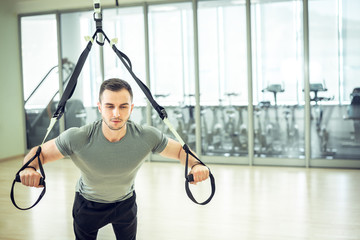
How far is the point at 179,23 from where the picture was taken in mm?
7094

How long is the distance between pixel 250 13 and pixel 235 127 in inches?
72.0

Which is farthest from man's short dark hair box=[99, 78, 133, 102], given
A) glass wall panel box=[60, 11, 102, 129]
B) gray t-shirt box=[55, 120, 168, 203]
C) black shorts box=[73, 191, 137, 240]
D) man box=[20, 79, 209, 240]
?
glass wall panel box=[60, 11, 102, 129]

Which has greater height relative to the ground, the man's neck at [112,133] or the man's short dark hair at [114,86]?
the man's short dark hair at [114,86]

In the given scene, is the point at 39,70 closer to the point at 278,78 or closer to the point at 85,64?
the point at 85,64

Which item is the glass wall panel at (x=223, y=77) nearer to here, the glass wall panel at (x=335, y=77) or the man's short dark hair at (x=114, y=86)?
the glass wall panel at (x=335, y=77)

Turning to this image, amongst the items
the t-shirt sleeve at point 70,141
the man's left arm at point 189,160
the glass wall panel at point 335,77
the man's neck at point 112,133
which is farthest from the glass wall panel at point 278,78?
the t-shirt sleeve at point 70,141

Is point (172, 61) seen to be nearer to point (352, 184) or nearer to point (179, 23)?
point (179, 23)

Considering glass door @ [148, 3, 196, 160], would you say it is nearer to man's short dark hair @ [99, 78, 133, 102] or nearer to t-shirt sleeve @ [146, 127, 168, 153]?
t-shirt sleeve @ [146, 127, 168, 153]

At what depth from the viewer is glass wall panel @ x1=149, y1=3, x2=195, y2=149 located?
7.09 m

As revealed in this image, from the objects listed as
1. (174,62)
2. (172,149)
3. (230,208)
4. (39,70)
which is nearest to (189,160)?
(172,149)

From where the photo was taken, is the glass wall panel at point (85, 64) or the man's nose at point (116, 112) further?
the glass wall panel at point (85, 64)

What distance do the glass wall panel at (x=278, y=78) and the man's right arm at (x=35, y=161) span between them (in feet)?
16.4

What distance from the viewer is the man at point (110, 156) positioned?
6.95 feet

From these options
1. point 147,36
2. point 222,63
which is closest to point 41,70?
point 147,36
